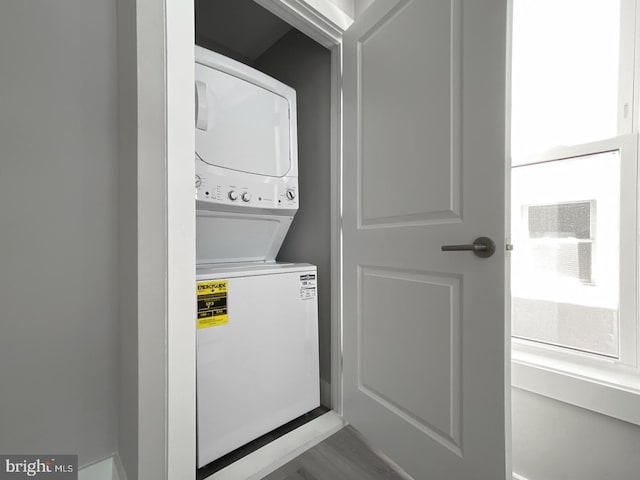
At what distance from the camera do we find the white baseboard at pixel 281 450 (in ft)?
3.54

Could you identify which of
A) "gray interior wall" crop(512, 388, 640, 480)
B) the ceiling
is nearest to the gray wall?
the ceiling

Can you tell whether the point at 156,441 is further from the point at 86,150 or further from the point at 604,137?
the point at 604,137

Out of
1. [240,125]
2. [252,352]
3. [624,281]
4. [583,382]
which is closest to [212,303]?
[252,352]

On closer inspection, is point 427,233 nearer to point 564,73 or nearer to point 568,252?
point 568,252

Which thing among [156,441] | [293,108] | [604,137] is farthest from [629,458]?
[293,108]

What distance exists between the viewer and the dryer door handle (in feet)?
3.85

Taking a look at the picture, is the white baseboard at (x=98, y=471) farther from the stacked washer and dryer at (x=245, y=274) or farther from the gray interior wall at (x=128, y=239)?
the stacked washer and dryer at (x=245, y=274)

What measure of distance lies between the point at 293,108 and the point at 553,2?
45.7 inches

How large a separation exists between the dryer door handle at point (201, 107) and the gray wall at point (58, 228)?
0.91 feet

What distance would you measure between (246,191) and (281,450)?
1114 mm

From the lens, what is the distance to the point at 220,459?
119 centimetres

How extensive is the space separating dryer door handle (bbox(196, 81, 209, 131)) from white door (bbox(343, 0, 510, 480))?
634mm

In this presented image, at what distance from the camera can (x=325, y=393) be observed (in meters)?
1.58

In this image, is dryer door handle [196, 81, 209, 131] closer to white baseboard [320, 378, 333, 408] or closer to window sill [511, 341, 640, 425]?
white baseboard [320, 378, 333, 408]
